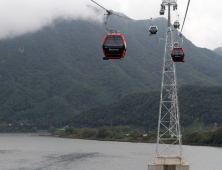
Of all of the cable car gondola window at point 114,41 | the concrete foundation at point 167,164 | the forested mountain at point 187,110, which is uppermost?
the forested mountain at point 187,110

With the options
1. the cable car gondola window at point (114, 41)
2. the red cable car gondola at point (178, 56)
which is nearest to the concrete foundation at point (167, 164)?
the red cable car gondola at point (178, 56)

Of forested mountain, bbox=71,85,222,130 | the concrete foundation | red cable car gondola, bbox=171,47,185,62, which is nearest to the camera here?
red cable car gondola, bbox=171,47,185,62

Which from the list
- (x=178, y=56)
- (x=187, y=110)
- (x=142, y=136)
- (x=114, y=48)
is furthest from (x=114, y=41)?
(x=187, y=110)

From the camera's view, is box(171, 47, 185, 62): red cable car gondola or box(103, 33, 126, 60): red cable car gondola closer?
box(103, 33, 126, 60): red cable car gondola

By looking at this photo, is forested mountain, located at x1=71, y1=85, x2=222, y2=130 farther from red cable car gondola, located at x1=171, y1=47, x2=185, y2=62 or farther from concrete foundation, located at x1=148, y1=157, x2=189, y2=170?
red cable car gondola, located at x1=171, y1=47, x2=185, y2=62

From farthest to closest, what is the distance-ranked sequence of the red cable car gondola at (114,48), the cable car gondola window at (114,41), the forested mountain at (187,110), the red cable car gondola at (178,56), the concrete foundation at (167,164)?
the forested mountain at (187,110)
the concrete foundation at (167,164)
the red cable car gondola at (178,56)
the cable car gondola window at (114,41)
the red cable car gondola at (114,48)

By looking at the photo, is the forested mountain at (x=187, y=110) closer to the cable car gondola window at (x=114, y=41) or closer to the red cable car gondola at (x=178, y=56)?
the red cable car gondola at (x=178, y=56)

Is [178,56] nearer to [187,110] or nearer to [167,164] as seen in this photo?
[167,164]

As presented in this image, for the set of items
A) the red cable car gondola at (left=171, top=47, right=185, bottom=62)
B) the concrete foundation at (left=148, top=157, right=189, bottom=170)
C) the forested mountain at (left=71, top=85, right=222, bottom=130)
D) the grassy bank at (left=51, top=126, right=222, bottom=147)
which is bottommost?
the concrete foundation at (left=148, top=157, right=189, bottom=170)

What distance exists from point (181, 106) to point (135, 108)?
3137cm

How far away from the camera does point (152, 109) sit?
601 ft

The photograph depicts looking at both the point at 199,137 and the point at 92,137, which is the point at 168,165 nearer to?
the point at 199,137

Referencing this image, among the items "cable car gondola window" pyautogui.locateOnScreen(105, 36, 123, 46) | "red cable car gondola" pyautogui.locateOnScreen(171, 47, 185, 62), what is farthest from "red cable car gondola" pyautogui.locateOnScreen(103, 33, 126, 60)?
"red cable car gondola" pyautogui.locateOnScreen(171, 47, 185, 62)

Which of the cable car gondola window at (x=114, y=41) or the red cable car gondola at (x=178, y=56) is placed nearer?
the cable car gondola window at (x=114, y=41)
